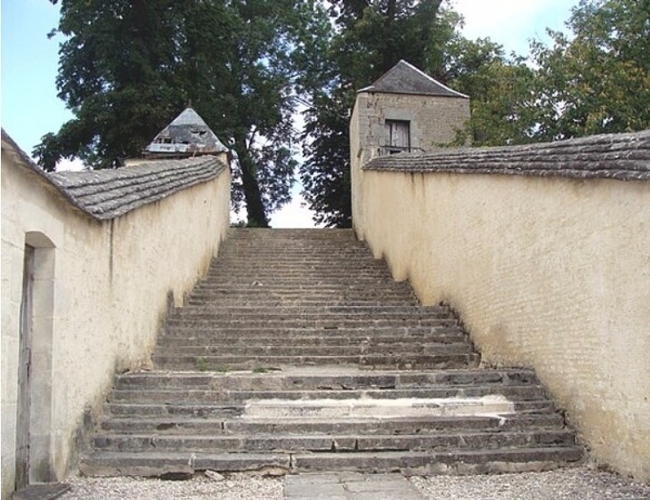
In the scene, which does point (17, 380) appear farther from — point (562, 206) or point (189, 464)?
point (562, 206)

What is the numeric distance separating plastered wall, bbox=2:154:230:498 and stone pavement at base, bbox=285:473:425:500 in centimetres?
184

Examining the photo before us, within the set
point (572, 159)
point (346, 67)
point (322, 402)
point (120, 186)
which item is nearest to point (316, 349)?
point (322, 402)

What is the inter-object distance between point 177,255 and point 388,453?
516cm

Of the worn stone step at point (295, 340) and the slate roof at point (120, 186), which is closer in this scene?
the slate roof at point (120, 186)

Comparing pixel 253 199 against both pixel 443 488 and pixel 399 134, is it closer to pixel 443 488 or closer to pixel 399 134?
pixel 399 134

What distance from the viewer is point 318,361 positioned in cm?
823

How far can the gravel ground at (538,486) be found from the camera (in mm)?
4699

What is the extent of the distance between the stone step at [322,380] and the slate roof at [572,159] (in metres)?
2.19

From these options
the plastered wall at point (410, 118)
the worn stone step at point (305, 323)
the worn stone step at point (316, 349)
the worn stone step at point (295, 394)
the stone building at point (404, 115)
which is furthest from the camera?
the stone building at point (404, 115)

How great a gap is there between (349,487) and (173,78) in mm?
20226

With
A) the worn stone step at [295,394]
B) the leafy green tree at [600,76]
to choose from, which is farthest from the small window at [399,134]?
the worn stone step at [295,394]

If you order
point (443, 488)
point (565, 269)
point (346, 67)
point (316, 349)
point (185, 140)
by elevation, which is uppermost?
point (346, 67)

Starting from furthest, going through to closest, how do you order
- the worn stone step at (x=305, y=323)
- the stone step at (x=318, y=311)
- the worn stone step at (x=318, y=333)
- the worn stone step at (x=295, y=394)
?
1. the stone step at (x=318, y=311)
2. the worn stone step at (x=305, y=323)
3. the worn stone step at (x=318, y=333)
4. the worn stone step at (x=295, y=394)

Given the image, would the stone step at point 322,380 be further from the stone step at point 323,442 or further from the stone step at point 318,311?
the stone step at point 318,311
